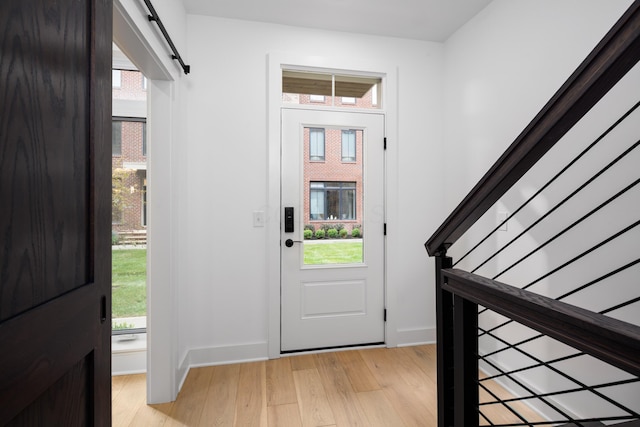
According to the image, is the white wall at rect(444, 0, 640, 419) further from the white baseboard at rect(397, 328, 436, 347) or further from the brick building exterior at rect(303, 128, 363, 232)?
the brick building exterior at rect(303, 128, 363, 232)

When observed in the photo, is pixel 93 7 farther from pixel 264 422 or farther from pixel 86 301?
pixel 264 422

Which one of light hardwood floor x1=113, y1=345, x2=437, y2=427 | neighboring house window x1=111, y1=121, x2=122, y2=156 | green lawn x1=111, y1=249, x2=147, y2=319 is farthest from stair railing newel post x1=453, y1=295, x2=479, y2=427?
neighboring house window x1=111, y1=121, x2=122, y2=156

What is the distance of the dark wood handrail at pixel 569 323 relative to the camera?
0.68m

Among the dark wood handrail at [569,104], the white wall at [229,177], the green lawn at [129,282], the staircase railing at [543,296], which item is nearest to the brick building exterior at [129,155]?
the green lawn at [129,282]

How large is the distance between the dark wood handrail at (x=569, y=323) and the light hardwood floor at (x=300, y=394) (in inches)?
46.7

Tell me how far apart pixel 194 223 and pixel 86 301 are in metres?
1.59

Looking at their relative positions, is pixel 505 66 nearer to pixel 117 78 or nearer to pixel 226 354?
pixel 117 78

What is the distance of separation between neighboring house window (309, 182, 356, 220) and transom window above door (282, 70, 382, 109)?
2.19 feet

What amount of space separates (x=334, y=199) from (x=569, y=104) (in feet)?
6.51

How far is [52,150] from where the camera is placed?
76 centimetres

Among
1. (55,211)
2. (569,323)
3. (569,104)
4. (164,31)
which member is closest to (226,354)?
(55,211)

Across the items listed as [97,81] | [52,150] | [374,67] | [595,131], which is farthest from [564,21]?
[52,150]

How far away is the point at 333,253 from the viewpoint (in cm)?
272

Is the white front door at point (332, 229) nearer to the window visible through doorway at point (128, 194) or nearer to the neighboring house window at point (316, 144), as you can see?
the neighboring house window at point (316, 144)
